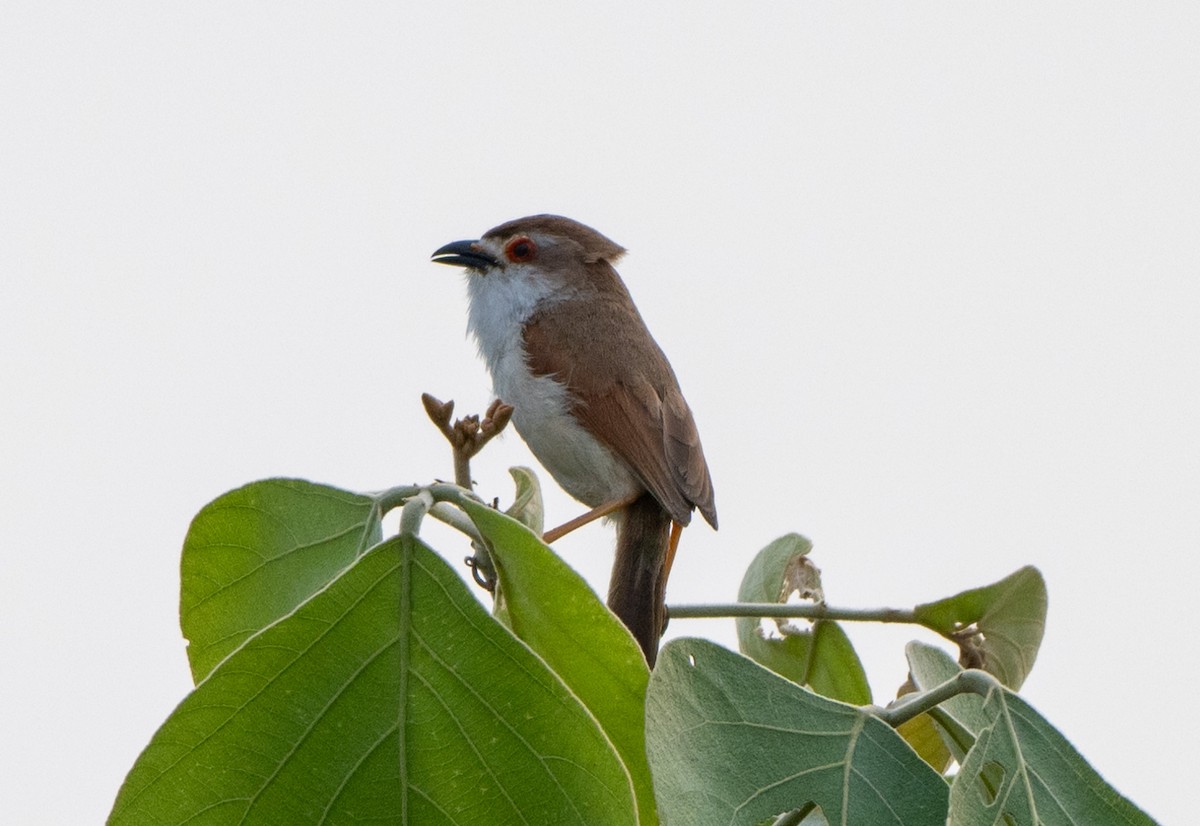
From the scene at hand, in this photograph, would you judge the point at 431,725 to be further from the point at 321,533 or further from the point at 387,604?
the point at 321,533

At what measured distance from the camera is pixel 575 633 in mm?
2002

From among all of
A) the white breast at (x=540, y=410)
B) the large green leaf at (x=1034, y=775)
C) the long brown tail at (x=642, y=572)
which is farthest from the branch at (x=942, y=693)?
the white breast at (x=540, y=410)

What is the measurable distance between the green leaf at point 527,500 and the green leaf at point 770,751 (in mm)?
849

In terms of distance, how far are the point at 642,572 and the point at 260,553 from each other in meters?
2.88

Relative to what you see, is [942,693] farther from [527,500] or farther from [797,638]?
[797,638]

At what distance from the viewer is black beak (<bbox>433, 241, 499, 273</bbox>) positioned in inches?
259

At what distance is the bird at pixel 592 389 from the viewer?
5.25 meters

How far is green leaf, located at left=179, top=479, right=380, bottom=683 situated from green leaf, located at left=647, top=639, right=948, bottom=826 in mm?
548

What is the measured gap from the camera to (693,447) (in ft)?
18.4

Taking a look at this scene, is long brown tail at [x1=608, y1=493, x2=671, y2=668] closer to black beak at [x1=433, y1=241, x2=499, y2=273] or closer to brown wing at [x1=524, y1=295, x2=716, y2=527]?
brown wing at [x1=524, y1=295, x2=716, y2=527]

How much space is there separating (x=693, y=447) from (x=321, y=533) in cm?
356

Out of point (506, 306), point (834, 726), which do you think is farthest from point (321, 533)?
point (506, 306)

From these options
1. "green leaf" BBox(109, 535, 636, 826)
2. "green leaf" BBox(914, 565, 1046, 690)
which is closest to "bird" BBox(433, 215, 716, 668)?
"green leaf" BBox(914, 565, 1046, 690)

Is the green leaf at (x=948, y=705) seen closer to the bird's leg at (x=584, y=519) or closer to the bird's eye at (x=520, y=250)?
the bird's leg at (x=584, y=519)
